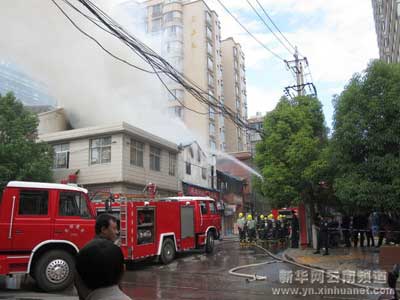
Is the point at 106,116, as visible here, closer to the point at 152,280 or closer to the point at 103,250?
the point at 152,280

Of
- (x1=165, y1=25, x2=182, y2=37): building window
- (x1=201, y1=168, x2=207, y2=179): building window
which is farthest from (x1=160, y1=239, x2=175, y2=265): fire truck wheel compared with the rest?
(x1=165, y1=25, x2=182, y2=37): building window

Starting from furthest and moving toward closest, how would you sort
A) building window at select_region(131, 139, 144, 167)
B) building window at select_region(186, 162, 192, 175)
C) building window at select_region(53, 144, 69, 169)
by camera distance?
1. building window at select_region(186, 162, 192, 175)
2. building window at select_region(53, 144, 69, 169)
3. building window at select_region(131, 139, 144, 167)

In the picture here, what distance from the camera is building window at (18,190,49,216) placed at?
9.38m

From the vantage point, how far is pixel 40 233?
9.34 meters

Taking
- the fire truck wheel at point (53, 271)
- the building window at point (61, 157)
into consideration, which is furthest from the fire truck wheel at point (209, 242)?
the building window at point (61, 157)

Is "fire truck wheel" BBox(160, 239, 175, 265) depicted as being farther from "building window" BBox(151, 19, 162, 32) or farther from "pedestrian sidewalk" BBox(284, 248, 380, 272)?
"building window" BBox(151, 19, 162, 32)

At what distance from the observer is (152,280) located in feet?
35.9

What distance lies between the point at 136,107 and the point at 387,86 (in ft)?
78.3

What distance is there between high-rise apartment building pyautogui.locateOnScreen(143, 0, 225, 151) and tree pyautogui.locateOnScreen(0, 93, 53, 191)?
35864mm

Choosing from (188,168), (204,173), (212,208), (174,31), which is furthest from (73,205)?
(174,31)

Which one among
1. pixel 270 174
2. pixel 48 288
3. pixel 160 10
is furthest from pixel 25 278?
pixel 160 10

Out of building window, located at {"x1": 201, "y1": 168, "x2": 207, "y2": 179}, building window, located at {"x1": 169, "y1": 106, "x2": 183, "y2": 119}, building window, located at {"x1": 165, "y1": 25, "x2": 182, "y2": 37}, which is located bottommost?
building window, located at {"x1": 201, "y1": 168, "x2": 207, "y2": 179}

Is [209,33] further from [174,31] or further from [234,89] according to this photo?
[234,89]

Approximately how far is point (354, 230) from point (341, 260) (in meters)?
3.93
